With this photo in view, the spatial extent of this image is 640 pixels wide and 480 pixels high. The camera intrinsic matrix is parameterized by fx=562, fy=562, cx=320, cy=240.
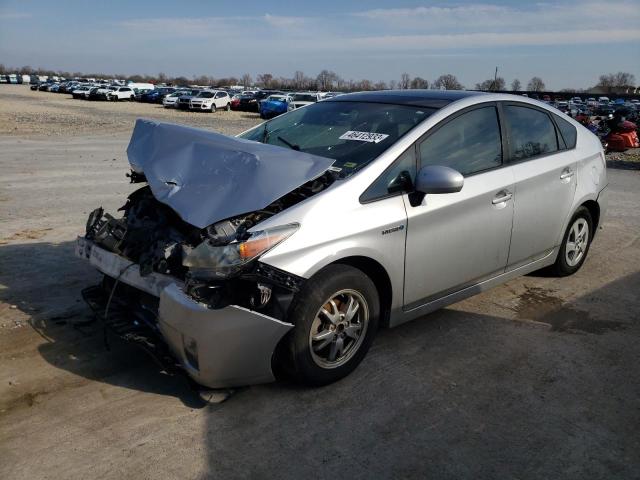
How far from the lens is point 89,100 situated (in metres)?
52.2

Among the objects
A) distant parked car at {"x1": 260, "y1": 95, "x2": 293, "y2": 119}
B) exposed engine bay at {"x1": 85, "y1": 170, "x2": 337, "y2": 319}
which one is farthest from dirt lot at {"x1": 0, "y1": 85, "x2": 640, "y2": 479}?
distant parked car at {"x1": 260, "y1": 95, "x2": 293, "y2": 119}

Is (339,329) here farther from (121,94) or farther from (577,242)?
(121,94)

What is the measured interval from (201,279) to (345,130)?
1.71m

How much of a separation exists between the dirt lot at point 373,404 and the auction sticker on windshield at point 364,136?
4.71 ft

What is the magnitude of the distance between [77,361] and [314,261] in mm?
1766

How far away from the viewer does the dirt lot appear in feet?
9.02

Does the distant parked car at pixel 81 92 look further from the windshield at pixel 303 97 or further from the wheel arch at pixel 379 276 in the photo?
the wheel arch at pixel 379 276

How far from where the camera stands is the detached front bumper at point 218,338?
2.92 m

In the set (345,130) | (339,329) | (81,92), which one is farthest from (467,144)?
(81,92)

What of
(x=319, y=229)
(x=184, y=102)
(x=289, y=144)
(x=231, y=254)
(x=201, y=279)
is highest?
(x=184, y=102)

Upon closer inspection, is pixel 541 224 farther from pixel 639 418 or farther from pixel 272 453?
pixel 272 453

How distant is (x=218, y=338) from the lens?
2.92 metres

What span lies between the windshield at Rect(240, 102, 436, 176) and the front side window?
0.19 metres

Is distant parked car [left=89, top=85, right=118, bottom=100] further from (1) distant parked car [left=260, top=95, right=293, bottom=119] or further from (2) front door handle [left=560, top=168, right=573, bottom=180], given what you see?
(2) front door handle [left=560, top=168, right=573, bottom=180]
